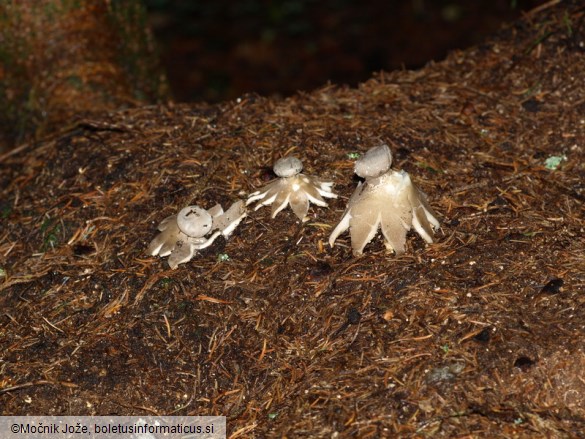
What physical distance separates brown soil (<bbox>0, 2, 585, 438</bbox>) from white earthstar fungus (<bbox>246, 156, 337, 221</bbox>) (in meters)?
0.08

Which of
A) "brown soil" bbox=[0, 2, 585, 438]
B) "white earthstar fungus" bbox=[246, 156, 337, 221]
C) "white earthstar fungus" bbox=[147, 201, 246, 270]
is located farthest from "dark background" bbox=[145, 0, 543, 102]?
"white earthstar fungus" bbox=[147, 201, 246, 270]

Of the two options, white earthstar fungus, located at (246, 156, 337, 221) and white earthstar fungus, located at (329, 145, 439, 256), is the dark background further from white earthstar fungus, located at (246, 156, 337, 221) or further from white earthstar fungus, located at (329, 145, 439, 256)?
white earthstar fungus, located at (329, 145, 439, 256)

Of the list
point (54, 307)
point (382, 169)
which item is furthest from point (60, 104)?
point (382, 169)

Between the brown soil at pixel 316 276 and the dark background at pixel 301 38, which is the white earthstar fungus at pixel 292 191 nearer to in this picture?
the brown soil at pixel 316 276

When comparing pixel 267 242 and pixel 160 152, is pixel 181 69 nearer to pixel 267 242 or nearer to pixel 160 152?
pixel 160 152

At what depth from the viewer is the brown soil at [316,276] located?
9.51 ft

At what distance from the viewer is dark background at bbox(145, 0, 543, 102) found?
9.21 m

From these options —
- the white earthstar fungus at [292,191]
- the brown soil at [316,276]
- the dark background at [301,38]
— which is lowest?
the dark background at [301,38]

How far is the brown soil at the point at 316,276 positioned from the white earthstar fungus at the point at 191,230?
56 mm

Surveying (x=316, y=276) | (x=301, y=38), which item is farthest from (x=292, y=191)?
(x=301, y=38)

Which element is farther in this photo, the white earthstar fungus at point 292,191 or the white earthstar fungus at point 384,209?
the white earthstar fungus at point 292,191

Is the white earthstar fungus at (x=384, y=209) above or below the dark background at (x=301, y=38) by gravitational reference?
above

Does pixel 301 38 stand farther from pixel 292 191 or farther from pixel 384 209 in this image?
pixel 384 209

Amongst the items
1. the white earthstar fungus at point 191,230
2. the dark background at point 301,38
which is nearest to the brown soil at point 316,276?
the white earthstar fungus at point 191,230
